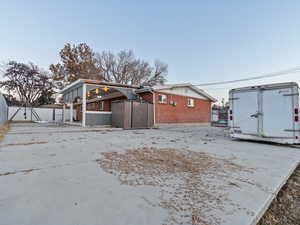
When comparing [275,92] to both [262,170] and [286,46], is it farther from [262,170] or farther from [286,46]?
[286,46]

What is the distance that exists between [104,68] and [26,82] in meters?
11.8

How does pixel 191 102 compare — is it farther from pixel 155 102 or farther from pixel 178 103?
pixel 155 102

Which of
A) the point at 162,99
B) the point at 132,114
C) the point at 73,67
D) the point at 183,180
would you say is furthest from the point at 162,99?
the point at 73,67

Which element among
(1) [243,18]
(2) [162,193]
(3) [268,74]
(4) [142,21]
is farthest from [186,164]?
(3) [268,74]

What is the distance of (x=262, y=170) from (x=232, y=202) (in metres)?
1.54

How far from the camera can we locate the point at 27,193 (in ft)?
5.34

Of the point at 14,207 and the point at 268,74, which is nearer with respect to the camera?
the point at 14,207

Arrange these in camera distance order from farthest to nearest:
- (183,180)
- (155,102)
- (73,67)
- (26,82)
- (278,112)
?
(26,82) < (73,67) < (155,102) < (278,112) < (183,180)

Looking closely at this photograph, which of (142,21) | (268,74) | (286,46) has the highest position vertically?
(142,21)

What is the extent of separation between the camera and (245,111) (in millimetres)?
5652

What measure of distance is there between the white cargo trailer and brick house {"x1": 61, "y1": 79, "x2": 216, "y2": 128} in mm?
6072

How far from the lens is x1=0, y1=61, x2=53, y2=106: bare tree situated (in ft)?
65.7

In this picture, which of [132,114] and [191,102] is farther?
[191,102]

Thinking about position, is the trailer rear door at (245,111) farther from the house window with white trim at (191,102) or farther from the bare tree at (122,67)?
the bare tree at (122,67)
